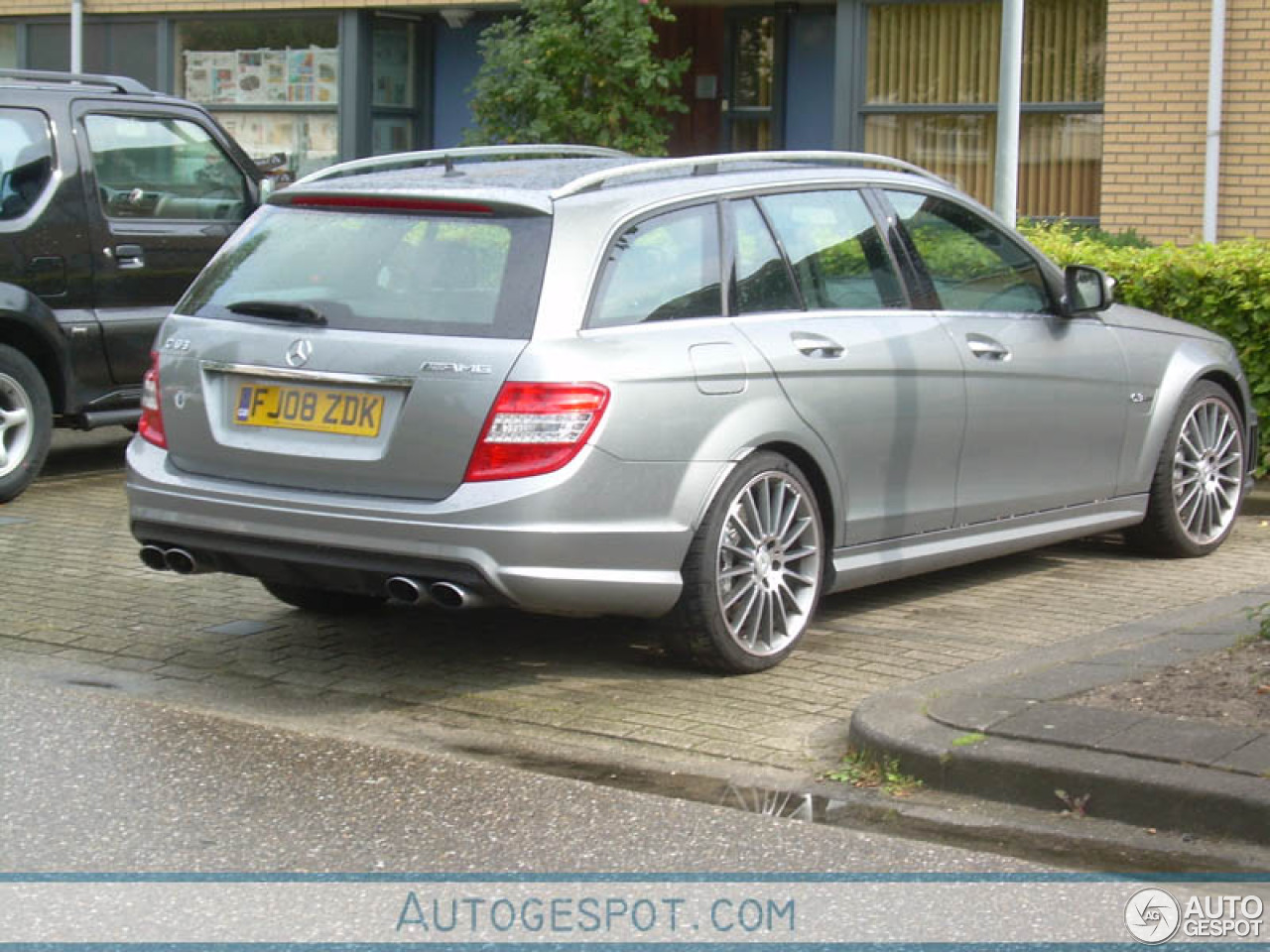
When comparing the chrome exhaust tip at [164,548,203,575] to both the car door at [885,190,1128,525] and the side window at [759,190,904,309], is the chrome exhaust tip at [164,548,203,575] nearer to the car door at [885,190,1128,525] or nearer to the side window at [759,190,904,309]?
the side window at [759,190,904,309]

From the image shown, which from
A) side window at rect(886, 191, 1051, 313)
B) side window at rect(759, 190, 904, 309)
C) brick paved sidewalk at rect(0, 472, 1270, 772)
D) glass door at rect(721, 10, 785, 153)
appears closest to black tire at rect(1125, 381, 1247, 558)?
brick paved sidewalk at rect(0, 472, 1270, 772)

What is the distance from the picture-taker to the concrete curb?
4.91 metres

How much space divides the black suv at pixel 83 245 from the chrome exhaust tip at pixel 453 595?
4.61 metres

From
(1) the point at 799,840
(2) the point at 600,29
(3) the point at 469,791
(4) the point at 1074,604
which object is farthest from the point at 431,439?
(2) the point at 600,29

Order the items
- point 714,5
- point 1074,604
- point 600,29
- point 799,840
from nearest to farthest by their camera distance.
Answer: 1. point 799,840
2. point 1074,604
3. point 600,29
4. point 714,5

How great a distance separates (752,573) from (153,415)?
2.02m

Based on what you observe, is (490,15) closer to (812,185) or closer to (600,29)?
(600,29)

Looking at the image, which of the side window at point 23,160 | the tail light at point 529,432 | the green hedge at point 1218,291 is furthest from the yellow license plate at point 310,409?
the green hedge at point 1218,291

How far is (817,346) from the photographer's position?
6797 millimetres

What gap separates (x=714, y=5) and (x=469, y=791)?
13.6 m

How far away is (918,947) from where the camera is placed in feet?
13.8

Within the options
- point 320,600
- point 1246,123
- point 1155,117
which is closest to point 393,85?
point 1155,117

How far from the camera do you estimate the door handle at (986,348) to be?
7.48 m

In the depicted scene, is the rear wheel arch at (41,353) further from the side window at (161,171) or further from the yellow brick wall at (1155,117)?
the yellow brick wall at (1155,117)
